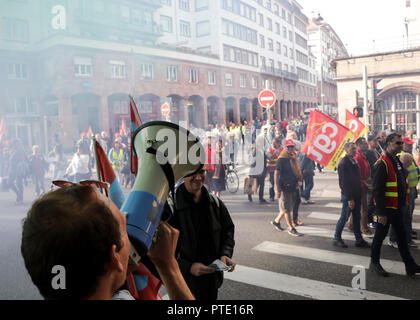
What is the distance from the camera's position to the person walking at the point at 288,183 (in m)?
5.28

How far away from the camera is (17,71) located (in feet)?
12.1

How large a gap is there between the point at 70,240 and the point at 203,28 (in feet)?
24.2

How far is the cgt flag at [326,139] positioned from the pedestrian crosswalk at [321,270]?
1.34m

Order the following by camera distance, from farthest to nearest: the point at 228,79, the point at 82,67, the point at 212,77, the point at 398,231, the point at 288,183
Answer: the point at 228,79 → the point at 212,77 → the point at 82,67 → the point at 288,183 → the point at 398,231

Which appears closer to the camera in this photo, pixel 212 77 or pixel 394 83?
pixel 212 77

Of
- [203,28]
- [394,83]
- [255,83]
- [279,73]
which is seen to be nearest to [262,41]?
[255,83]

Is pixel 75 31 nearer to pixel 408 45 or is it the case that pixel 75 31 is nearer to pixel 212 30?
pixel 212 30

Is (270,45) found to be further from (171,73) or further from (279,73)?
(171,73)

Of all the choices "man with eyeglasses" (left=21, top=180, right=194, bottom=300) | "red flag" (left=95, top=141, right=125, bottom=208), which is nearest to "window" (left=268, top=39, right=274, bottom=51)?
"red flag" (left=95, top=141, right=125, bottom=208)

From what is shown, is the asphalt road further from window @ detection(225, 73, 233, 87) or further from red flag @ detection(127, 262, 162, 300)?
window @ detection(225, 73, 233, 87)

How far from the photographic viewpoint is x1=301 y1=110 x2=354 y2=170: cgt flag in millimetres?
6160

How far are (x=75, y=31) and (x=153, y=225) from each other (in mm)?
4887
